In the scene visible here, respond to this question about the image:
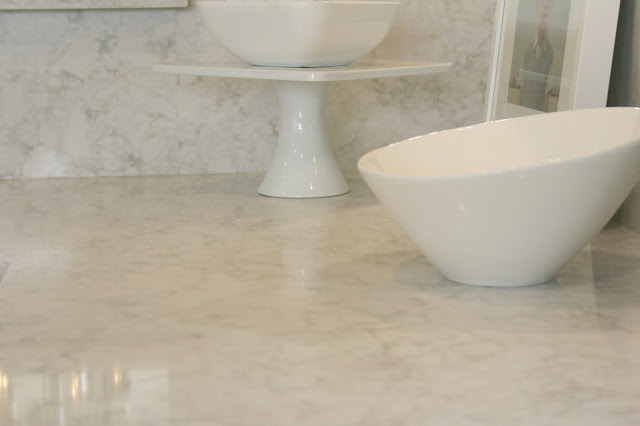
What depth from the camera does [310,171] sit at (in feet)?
6.22

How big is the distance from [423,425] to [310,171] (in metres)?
1.14

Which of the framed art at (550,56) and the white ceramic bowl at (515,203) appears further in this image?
the framed art at (550,56)

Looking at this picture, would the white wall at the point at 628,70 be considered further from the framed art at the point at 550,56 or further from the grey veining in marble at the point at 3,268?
the grey veining in marble at the point at 3,268

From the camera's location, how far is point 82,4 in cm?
200

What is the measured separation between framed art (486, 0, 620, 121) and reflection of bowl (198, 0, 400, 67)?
0.26 meters

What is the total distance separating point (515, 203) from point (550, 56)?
671mm

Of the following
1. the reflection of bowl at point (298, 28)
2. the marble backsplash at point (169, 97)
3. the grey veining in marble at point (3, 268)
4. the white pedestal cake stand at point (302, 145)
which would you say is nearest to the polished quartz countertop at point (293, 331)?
the grey veining in marble at point (3, 268)

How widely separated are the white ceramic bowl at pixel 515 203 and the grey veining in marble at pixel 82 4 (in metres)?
0.94

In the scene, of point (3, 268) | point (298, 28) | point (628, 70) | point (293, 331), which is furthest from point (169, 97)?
point (293, 331)

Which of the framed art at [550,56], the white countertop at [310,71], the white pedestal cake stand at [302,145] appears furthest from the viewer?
the white pedestal cake stand at [302,145]

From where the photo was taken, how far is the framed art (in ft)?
4.99

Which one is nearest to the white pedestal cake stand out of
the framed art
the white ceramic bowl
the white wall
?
the framed art

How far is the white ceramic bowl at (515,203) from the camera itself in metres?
1.07

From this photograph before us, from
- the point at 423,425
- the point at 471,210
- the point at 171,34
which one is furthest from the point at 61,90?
the point at 423,425
